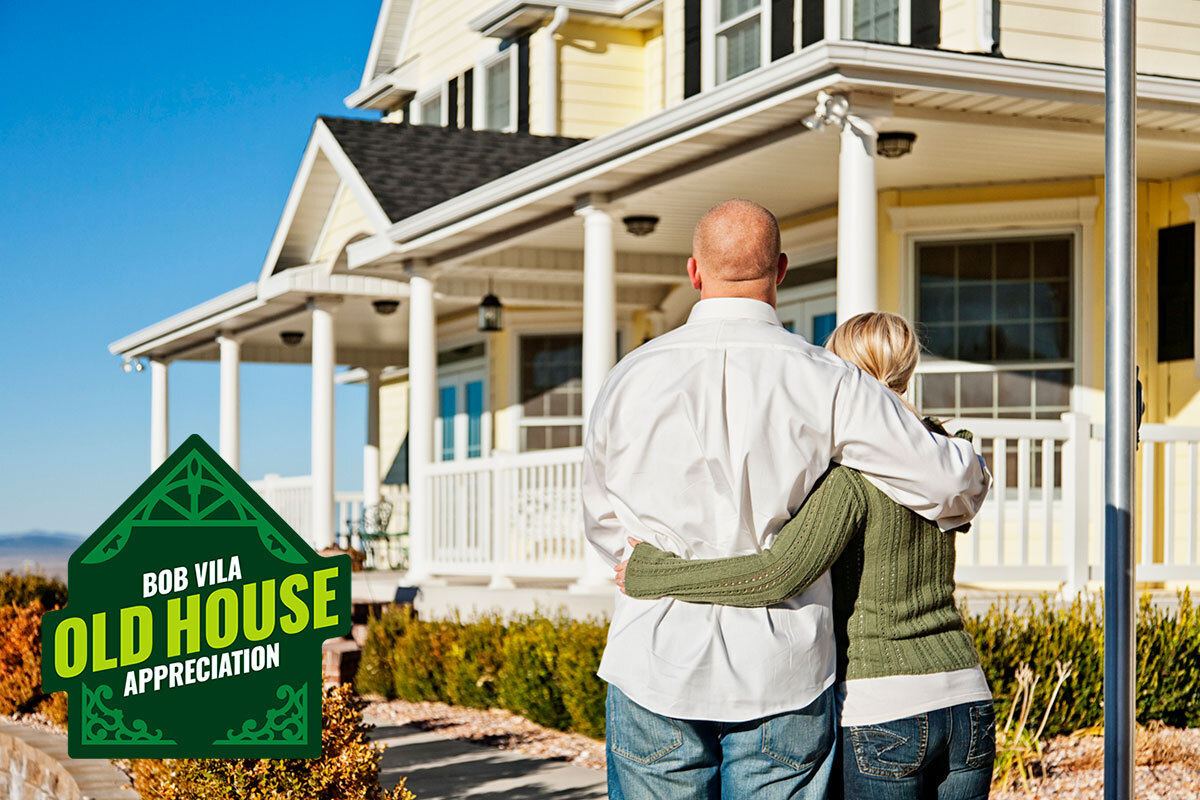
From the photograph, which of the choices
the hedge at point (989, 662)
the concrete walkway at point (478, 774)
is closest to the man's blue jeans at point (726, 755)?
the concrete walkway at point (478, 774)

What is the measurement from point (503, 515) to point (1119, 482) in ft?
24.2

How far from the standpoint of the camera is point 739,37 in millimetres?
11734

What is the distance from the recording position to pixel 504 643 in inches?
337

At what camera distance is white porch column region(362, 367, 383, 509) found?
706 inches

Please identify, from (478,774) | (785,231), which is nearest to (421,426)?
(785,231)

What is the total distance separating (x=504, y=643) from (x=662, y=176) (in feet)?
10.3

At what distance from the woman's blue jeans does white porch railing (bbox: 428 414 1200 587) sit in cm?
394

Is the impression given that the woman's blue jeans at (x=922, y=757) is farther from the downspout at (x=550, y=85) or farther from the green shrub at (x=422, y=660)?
the downspout at (x=550, y=85)

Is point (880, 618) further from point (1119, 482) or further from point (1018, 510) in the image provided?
point (1018, 510)

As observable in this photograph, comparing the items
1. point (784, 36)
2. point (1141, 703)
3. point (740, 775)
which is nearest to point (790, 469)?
point (740, 775)

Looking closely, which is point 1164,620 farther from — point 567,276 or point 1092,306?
point 567,276

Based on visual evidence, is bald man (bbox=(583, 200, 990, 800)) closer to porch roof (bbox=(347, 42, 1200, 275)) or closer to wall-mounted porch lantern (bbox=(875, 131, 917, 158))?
porch roof (bbox=(347, 42, 1200, 275))

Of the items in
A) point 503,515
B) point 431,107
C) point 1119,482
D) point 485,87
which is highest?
point 431,107

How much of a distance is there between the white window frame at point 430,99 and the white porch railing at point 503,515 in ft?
21.8
